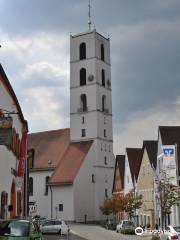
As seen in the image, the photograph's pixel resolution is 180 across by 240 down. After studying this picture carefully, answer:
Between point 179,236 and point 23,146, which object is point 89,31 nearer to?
point 23,146

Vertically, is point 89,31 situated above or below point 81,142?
above

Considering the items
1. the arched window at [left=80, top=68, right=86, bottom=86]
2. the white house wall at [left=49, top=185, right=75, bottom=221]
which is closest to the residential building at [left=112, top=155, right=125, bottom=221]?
the white house wall at [left=49, top=185, right=75, bottom=221]

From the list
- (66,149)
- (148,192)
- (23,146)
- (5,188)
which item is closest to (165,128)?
(148,192)

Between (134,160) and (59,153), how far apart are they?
823 inches

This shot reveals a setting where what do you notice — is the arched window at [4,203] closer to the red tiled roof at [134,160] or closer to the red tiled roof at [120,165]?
the red tiled roof at [134,160]

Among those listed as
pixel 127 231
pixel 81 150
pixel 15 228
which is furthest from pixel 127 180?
pixel 15 228

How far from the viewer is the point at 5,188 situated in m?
34.7

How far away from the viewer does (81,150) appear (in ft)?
292

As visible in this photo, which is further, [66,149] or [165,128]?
[66,149]

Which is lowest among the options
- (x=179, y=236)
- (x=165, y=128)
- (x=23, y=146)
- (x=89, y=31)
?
(x=179, y=236)

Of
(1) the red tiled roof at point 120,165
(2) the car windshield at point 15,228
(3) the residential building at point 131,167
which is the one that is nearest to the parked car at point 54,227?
(2) the car windshield at point 15,228

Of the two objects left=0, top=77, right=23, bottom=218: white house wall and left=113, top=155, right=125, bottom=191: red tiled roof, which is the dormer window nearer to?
left=113, top=155, right=125, bottom=191: red tiled roof

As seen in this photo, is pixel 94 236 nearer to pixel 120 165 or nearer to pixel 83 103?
pixel 120 165

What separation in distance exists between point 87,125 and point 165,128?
32791 millimetres
